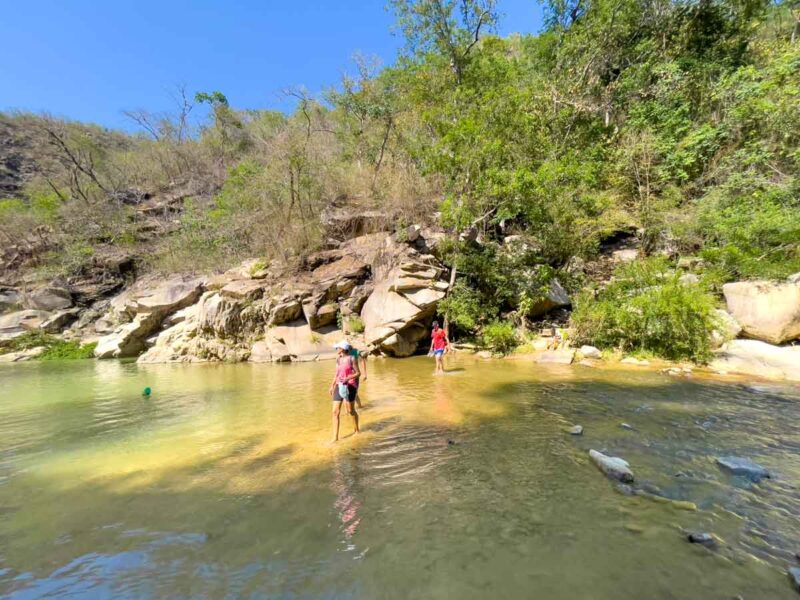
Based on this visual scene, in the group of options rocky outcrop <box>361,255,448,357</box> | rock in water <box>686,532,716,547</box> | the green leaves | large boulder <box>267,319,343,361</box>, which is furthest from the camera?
large boulder <box>267,319,343,361</box>

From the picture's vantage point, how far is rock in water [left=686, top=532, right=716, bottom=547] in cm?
351

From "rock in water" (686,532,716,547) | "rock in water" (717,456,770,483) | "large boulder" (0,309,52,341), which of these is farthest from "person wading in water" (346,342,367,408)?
"large boulder" (0,309,52,341)

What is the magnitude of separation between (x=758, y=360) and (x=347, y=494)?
38.8ft

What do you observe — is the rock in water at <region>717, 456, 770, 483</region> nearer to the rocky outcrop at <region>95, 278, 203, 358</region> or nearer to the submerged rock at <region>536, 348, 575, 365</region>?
the submerged rock at <region>536, 348, 575, 365</region>

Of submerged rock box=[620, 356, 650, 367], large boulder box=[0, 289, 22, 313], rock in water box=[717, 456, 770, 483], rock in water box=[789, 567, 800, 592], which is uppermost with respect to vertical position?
large boulder box=[0, 289, 22, 313]

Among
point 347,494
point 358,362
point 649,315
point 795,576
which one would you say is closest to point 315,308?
point 358,362

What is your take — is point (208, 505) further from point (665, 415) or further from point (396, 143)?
point (396, 143)

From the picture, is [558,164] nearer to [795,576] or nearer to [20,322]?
[795,576]

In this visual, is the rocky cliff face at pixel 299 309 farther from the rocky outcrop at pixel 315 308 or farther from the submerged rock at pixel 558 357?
the submerged rock at pixel 558 357

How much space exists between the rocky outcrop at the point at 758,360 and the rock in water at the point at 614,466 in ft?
25.9

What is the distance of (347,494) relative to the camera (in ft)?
16.0

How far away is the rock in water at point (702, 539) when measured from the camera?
11.5 ft

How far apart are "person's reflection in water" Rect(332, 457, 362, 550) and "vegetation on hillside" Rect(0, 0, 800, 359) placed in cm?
1058

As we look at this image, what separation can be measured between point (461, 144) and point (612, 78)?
507 inches
